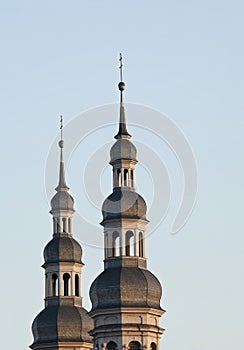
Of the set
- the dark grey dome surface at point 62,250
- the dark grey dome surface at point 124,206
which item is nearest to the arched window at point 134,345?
the dark grey dome surface at point 124,206

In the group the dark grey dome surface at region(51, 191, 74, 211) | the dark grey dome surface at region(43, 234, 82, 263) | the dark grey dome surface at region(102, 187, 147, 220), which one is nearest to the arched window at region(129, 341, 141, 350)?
the dark grey dome surface at region(102, 187, 147, 220)

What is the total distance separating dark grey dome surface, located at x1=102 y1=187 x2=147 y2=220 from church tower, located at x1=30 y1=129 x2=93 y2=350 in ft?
44.9

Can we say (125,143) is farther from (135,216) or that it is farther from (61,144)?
(61,144)

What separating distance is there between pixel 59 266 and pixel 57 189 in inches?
330

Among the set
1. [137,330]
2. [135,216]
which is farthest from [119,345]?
[135,216]

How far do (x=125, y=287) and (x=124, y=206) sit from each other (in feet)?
19.9

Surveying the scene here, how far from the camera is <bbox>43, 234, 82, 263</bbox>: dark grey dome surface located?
122125mm

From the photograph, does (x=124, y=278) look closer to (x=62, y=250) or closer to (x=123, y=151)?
(x=123, y=151)

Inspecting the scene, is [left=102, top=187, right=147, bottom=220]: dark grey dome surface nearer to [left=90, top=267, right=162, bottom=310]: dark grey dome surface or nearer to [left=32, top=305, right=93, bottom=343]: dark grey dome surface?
[left=90, top=267, right=162, bottom=310]: dark grey dome surface

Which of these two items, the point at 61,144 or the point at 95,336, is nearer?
the point at 95,336

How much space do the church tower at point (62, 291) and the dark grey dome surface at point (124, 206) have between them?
13679 mm

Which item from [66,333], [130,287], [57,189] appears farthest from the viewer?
[57,189]

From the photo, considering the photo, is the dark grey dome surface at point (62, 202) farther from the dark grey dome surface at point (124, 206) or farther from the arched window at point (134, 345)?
the arched window at point (134, 345)

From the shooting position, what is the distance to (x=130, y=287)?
342 feet
